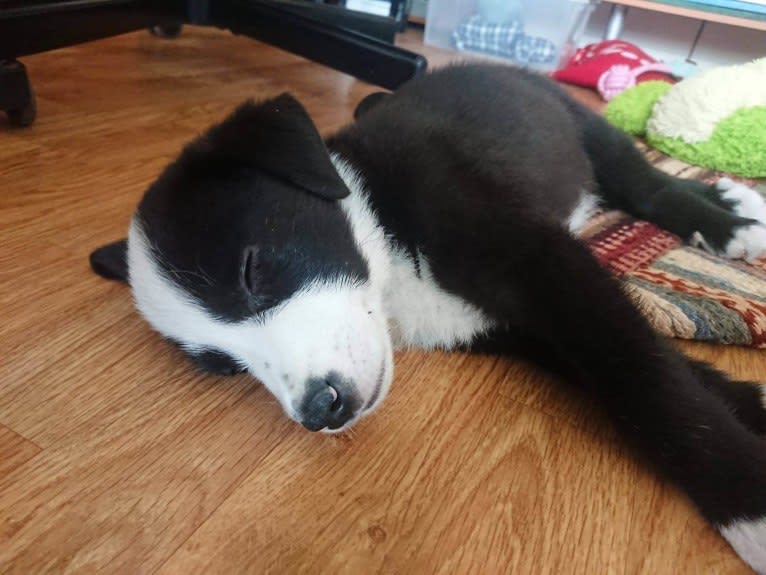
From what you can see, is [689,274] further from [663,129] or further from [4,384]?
[4,384]

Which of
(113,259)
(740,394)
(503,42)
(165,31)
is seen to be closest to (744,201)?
(740,394)

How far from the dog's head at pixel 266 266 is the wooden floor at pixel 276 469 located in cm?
11

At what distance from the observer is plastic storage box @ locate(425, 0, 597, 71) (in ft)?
13.5

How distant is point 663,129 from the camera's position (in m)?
2.49

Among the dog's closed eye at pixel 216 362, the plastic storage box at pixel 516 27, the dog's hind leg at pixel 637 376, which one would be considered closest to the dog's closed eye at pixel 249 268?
the dog's closed eye at pixel 216 362

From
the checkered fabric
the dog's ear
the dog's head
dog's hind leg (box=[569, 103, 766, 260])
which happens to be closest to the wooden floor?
the dog's head

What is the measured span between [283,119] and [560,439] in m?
0.71

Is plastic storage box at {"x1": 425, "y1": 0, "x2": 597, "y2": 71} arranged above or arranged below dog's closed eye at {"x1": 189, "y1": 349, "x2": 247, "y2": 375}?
below

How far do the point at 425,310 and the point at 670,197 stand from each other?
95cm

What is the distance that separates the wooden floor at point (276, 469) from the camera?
0.90 m

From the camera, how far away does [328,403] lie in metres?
0.96

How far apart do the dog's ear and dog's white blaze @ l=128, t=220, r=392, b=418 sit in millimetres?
174

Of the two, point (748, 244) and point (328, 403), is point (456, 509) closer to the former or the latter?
point (328, 403)

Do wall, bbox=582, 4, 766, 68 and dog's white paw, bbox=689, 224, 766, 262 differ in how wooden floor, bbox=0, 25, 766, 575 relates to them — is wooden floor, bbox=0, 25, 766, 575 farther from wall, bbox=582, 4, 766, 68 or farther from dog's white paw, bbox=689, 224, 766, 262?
wall, bbox=582, 4, 766, 68
